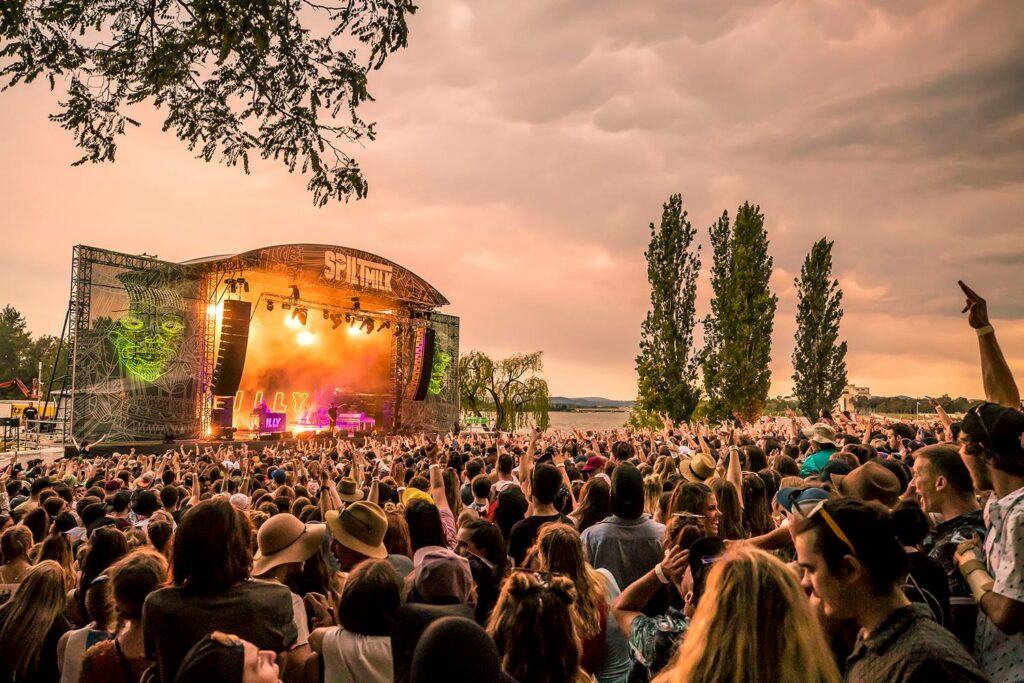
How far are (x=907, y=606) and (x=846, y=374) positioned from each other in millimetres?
33822

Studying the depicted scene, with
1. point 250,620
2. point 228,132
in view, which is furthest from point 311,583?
point 228,132

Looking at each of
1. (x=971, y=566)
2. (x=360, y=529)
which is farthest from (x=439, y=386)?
(x=971, y=566)

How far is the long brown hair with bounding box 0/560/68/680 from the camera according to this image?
11.0 feet

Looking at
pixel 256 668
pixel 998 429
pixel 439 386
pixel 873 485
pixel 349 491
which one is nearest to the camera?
pixel 256 668

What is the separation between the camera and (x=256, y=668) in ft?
6.08

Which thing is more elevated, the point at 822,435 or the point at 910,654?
the point at 822,435

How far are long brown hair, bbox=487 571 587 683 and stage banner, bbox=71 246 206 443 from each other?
2209cm

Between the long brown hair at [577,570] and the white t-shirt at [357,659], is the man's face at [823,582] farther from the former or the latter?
the white t-shirt at [357,659]

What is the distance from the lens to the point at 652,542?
3709mm

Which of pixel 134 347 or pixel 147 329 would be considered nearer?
pixel 134 347

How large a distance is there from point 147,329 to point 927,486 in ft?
76.9

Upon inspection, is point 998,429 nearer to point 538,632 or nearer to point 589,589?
point 589,589

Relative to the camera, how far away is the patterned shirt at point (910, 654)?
164 cm

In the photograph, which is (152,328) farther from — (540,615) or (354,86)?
(540,615)
